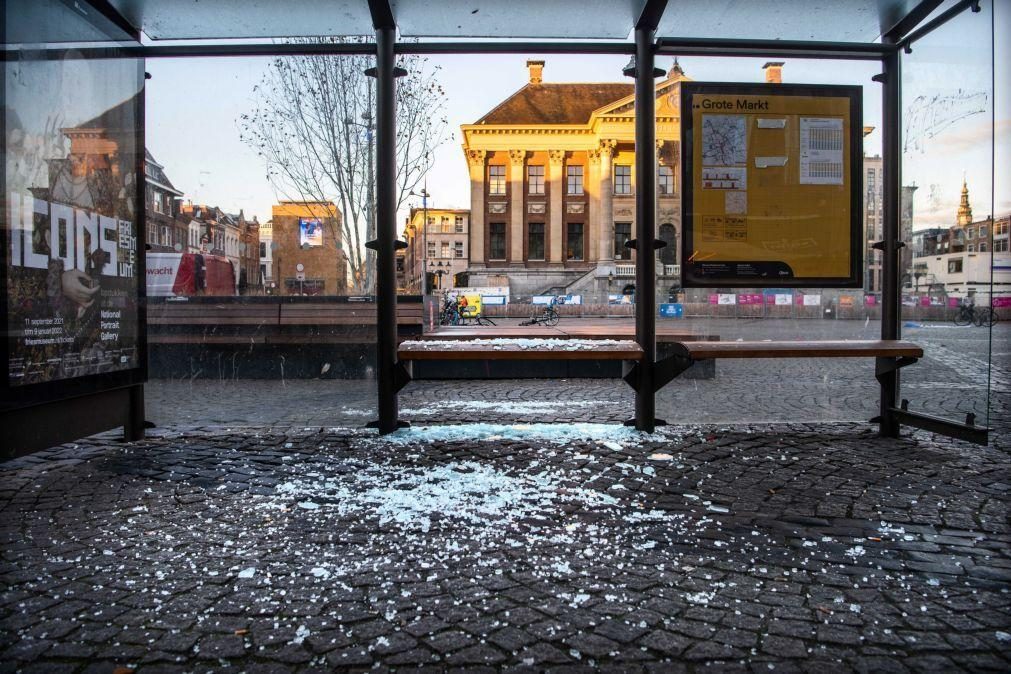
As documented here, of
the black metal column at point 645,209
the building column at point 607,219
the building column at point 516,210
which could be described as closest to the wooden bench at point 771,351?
the black metal column at point 645,209

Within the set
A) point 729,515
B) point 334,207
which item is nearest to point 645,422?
point 729,515

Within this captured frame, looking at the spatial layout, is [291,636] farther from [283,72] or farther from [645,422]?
[283,72]

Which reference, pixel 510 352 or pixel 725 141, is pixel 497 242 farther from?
pixel 510 352

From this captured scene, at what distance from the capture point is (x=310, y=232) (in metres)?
9.45

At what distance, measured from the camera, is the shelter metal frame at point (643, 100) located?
4.97m

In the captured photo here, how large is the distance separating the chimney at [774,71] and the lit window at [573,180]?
145 ft

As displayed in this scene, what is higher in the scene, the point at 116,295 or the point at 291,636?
the point at 116,295

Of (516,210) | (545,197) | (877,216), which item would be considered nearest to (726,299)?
(877,216)

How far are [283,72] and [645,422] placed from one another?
793cm

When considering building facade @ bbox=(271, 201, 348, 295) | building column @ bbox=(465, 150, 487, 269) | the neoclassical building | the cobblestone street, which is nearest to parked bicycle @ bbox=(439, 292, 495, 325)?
building facade @ bbox=(271, 201, 348, 295)

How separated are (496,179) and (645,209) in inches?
1888

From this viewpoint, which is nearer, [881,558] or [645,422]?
[881,558]

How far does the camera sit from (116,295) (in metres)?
4.70

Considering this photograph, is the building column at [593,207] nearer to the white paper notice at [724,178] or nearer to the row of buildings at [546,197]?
the row of buildings at [546,197]
